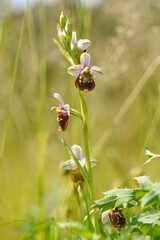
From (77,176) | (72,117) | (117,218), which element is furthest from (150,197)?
(72,117)

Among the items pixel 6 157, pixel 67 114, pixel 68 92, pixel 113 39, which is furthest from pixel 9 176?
pixel 67 114

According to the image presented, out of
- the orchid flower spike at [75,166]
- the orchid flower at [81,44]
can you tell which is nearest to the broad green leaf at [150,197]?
the orchid flower spike at [75,166]

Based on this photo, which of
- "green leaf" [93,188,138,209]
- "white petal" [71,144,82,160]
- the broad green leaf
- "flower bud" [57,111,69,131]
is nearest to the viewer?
the broad green leaf

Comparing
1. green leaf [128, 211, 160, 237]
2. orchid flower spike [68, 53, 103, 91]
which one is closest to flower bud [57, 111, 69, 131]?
orchid flower spike [68, 53, 103, 91]

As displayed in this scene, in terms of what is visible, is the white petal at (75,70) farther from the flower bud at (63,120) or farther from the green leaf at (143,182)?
the green leaf at (143,182)

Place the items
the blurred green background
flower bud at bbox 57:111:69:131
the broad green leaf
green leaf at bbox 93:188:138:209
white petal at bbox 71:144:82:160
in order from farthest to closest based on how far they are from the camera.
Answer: the blurred green background
white petal at bbox 71:144:82:160
flower bud at bbox 57:111:69:131
green leaf at bbox 93:188:138:209
the broad green leaf

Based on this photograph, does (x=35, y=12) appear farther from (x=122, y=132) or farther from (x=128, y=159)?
(x=128, y=159)

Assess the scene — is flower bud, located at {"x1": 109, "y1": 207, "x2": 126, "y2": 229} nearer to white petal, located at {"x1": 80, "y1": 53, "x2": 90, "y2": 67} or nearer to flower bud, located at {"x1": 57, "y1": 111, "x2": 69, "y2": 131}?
flower bud, located at {"x1": 57, "y1": 111, "x2": 69, "y2": 131}
